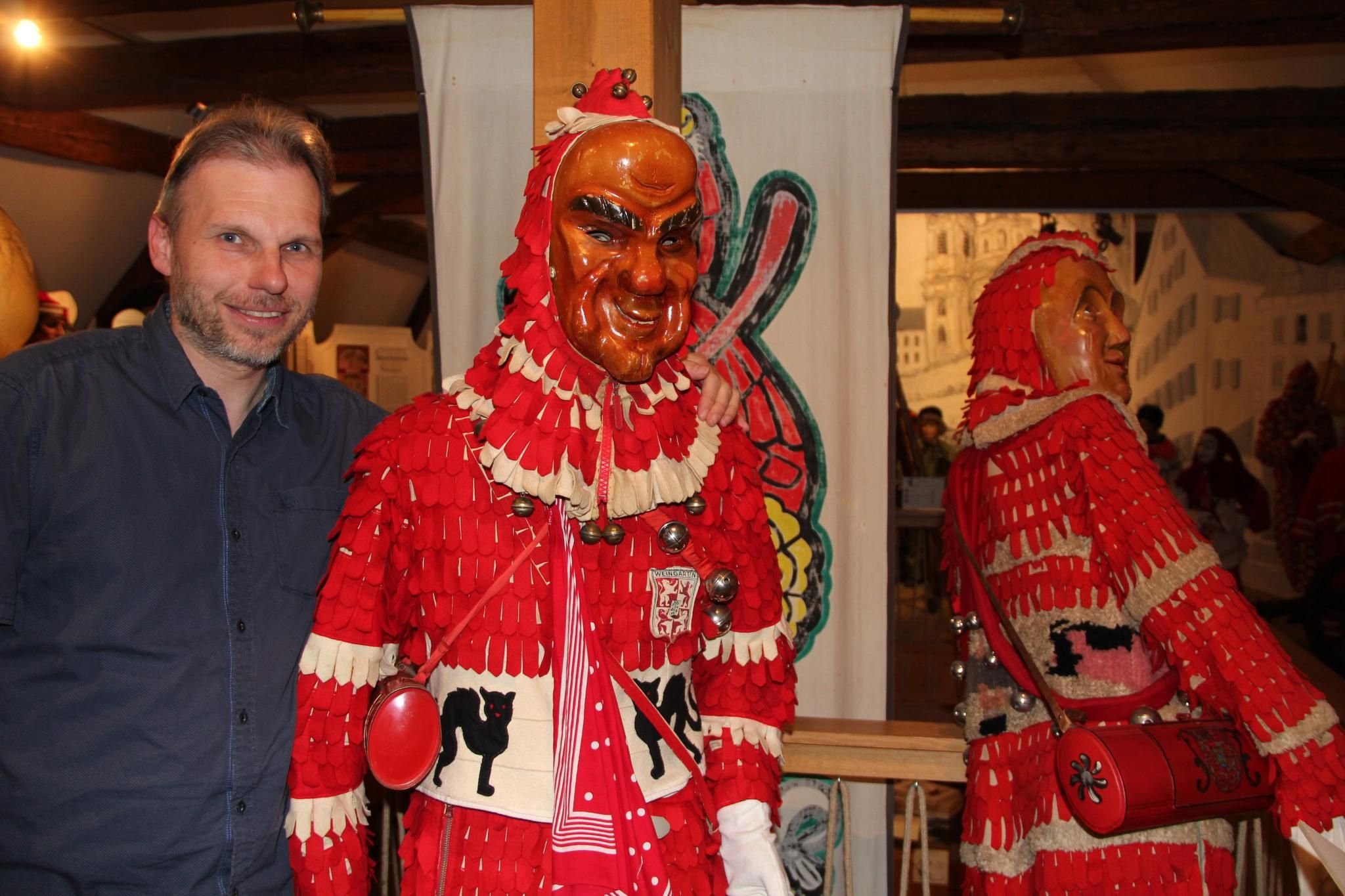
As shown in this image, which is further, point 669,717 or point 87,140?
point 87,140

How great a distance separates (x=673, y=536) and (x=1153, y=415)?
17.8ft

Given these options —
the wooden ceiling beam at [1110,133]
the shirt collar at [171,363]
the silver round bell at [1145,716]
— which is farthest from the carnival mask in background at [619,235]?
the wooden ceiling beam at [1110,133]

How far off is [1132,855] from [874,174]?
1563mm

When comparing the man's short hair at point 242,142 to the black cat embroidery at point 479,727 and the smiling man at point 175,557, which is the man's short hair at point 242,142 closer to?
the smiling man at point 175,557

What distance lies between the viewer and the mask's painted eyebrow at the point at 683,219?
4.71 feet

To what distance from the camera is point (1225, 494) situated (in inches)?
233

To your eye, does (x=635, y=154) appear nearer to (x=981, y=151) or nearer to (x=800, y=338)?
(x=800, y=338)

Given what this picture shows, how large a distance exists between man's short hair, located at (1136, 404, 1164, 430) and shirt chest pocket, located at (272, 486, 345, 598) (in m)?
5.42

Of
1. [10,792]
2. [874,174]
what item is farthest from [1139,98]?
[10,792]

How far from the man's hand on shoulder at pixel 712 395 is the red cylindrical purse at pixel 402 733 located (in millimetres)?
591

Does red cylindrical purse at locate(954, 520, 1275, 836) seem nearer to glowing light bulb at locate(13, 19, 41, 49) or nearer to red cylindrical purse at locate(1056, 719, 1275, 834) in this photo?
red cylindrical purse at locate(1056, 719, 1275, 834)

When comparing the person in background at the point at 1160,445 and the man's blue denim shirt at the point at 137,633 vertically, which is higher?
the person in background at the point at 1160,445

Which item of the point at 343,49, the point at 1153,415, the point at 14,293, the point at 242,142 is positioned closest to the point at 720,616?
the point at 242,142

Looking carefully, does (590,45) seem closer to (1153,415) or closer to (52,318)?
(52,318)
